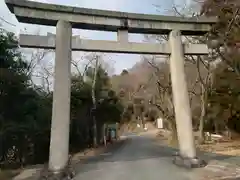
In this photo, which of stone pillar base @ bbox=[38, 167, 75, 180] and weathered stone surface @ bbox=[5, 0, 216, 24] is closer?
stone pillar base @ bbox=[38, 167, 75, 180]

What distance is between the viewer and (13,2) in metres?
9.60

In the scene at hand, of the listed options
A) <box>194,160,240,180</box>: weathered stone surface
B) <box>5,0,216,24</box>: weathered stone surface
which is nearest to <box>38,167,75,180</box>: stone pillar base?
<box>194,160,240,180</box>: weathered stone surface

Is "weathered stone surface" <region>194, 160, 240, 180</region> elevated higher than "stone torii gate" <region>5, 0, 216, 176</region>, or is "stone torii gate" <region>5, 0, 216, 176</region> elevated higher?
"stone torii gate" <region>5, 0, 216, 176</region>

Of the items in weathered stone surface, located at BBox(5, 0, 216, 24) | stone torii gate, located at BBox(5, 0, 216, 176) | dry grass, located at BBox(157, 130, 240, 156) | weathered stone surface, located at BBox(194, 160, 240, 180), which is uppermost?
weathered stone surface, located at BBox(5, 0, 216, 24)

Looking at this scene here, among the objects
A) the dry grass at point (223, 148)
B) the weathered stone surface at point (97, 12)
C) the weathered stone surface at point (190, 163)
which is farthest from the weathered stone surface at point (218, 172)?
the dry grass at point (223, 148)

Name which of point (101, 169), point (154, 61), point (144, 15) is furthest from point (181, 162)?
point (154, 61)

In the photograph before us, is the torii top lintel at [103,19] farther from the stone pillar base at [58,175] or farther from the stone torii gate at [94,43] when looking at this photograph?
the stone pillar base at [58,175]

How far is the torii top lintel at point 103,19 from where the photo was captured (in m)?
9.79

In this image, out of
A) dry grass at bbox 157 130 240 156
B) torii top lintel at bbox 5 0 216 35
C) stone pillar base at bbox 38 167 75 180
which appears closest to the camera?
stone pillar base at bbox 38 167 75 180

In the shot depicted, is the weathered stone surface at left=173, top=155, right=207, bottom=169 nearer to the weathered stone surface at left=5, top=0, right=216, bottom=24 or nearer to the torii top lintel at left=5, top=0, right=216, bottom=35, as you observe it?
the torii top lintel at left=5, top=0, right=216, bottom=35

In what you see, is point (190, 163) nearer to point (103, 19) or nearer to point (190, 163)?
point (190, 163)

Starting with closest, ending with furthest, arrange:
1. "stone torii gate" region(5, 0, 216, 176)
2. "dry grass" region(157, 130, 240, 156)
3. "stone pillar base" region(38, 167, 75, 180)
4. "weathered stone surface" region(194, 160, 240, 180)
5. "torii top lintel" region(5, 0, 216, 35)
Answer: "weathered stone surface" region(194, 160, 240, 180)
"stone pillar base" region(38, 167, 75, 180)
"stone torii gate" region(5, 0, 216, 176)
"torii top lintel" region(5, 0, 216, 35)
"dry grass" region(157, 130, 240, 156)

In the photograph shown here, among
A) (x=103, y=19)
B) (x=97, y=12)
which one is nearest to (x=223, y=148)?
(x=103, y=19)

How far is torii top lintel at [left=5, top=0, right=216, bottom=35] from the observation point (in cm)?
979
